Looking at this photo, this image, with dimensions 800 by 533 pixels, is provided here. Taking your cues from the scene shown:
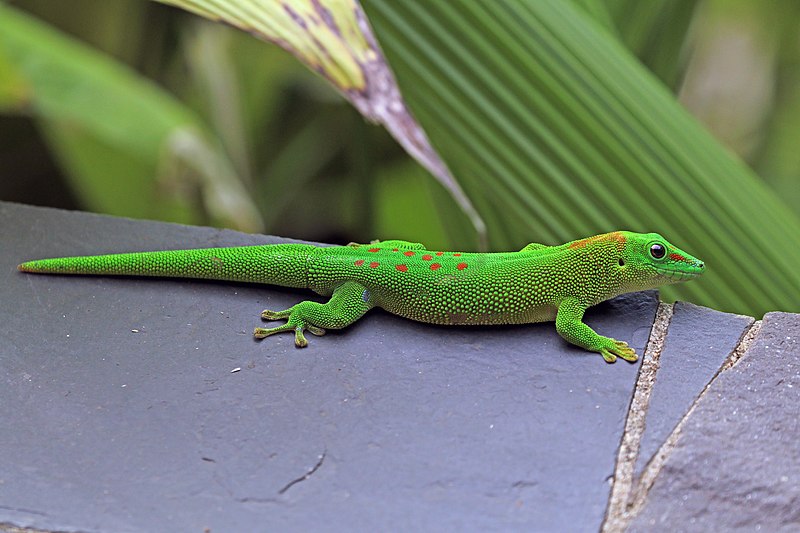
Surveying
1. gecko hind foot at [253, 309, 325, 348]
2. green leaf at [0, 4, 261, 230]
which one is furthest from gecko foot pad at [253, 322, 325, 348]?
green leaf at [0, 4, 261, 230]

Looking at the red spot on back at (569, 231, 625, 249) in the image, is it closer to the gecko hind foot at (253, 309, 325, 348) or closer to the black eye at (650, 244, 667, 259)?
the black eye at (650, 244, 667, 259)

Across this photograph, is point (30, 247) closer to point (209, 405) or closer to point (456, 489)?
point (209, 405)

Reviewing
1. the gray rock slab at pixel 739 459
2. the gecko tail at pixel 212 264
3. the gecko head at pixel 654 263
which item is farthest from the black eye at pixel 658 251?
the gecko tail at pixel 212 264

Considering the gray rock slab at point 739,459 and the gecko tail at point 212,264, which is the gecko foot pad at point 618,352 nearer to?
the gray rock slab at point 739,459

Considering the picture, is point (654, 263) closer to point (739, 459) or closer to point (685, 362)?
point (685, 362)

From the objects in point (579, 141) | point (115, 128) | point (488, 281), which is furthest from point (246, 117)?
point (488, 281)

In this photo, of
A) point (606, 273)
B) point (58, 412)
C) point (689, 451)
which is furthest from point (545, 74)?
point (58, 412)
